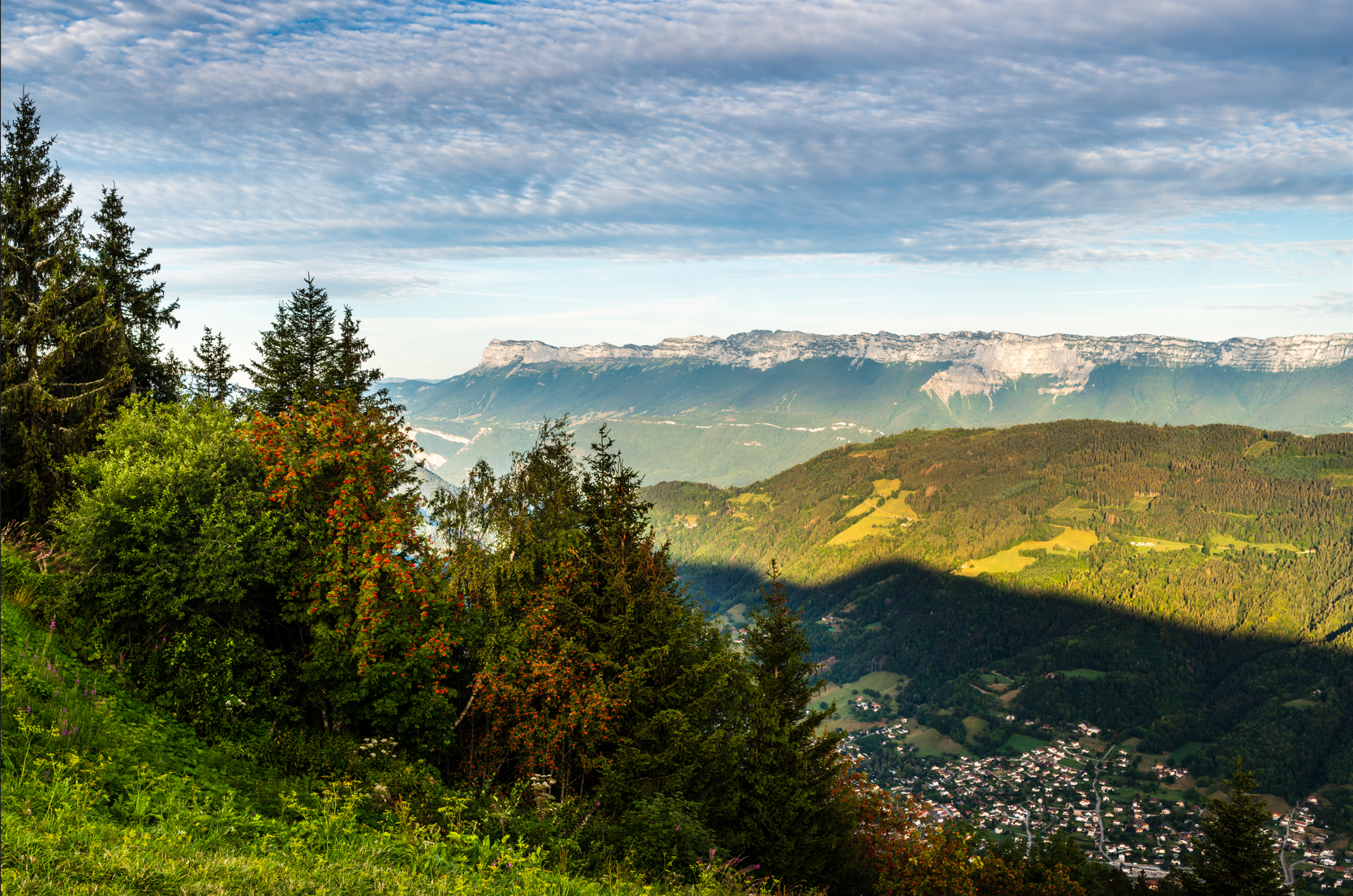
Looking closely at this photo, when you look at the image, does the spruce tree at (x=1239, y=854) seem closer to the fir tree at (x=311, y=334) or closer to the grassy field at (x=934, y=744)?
the fir tree at (x=311, y=334)

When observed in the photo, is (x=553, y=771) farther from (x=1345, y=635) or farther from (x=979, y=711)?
(x=1345, y=635)

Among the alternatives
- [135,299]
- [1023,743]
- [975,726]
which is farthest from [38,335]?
[975,726]

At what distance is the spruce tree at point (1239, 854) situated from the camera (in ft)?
132

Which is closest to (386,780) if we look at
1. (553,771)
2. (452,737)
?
(452,737)

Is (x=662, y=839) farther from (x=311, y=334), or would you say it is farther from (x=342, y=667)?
(x=311, y=334)

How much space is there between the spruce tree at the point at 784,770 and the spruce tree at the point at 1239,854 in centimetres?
3115

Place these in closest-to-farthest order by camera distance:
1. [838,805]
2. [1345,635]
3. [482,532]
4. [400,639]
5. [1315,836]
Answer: [400,639] < [482,532] < [838,805] < [1315,836] < [1345,635]

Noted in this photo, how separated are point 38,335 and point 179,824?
24.8 metres

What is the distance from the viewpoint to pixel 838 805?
26.5 m

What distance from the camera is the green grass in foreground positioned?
6.65m

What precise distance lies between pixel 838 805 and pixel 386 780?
777 inches

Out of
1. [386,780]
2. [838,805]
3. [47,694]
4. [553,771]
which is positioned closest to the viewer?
[47,694]

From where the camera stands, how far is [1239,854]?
4138 cm

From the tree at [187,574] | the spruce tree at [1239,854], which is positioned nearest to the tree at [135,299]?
the tree at [187,574]
